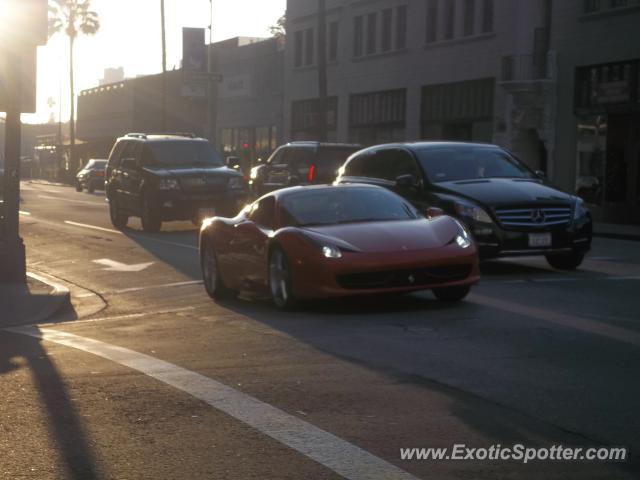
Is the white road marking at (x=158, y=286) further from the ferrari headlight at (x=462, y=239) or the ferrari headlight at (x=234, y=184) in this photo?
the ferrari headlight at (x=234, y=184)

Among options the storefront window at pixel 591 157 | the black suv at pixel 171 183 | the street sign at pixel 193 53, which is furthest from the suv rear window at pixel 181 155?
the street sign at pixel 193 53

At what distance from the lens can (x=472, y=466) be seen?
599cm

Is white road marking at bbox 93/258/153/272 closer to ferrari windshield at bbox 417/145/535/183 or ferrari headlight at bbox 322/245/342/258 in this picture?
ferrari windshield at bbox 417/145/535/183

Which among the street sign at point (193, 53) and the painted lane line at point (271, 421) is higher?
the street sign at point (193, 53)

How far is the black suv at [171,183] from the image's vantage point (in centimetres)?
2644

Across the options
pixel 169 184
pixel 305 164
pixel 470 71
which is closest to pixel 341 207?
pixel 169 184

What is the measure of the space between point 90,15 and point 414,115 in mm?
41472

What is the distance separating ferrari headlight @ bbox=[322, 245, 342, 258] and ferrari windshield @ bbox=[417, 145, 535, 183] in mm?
5264

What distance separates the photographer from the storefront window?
3494 centimetres

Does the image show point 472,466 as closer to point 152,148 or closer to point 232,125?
point 152,148

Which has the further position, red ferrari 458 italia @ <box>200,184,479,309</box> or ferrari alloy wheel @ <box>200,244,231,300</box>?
ferrari alloy wheel @ <box>200,244,231,300</box>

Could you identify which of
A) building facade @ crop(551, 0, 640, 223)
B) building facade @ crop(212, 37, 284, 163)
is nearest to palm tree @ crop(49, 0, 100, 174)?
building facade @ crop(212, 37, 284, 163)

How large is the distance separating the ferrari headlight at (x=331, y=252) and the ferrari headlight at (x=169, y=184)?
14.8 metres

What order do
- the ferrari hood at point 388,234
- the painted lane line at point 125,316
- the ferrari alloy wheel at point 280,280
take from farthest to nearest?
the painted lane line at point 125,316 < the ferrari alloy wheel at point 280,280 < the ferrari hood at point 388,234
